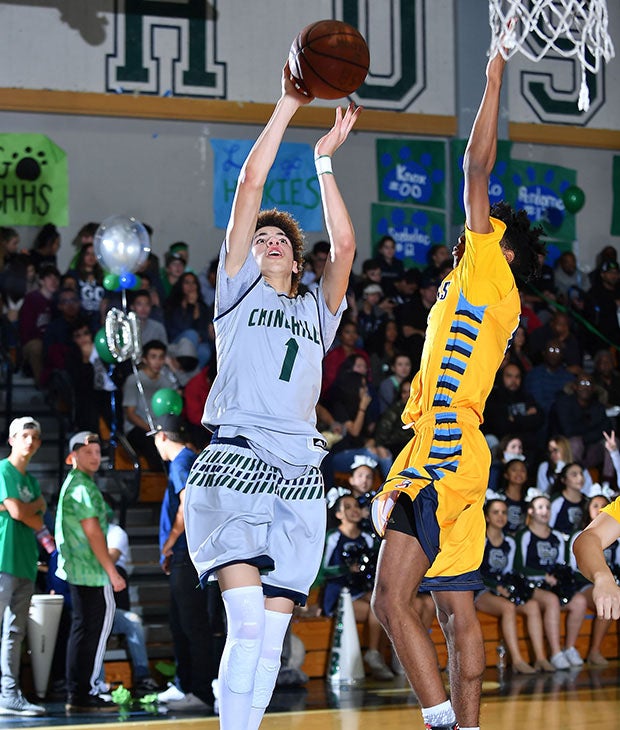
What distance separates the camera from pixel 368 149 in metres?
15.7

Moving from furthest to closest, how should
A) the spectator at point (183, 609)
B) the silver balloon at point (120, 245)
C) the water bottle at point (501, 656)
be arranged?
1. the silver balloon at point (120, 245)
2. the water bottle at point (501, 656)
3. the spectator at point (183, 609)

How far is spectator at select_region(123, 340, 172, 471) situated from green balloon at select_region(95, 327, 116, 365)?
0.27 meters

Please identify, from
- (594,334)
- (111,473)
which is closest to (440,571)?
(111,473)

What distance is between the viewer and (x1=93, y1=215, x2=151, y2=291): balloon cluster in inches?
417

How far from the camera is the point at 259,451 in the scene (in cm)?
446

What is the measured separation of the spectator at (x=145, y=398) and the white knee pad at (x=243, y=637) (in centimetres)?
627

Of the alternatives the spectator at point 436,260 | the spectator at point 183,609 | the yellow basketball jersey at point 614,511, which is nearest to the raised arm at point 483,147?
the yellow basketball jersey at point 614,511

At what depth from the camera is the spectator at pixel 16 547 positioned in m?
7.56

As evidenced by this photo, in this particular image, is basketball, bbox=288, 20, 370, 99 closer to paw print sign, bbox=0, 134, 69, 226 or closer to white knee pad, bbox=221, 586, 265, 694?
white knee pad, bbox=221, 586, 265, 694

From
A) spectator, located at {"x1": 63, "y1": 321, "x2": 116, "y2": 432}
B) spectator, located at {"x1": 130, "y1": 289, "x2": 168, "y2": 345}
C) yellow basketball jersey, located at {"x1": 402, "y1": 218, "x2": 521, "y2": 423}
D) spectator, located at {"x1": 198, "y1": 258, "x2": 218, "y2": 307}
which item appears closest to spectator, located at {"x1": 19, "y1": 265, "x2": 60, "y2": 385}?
spectator, located at {"x1": 63, "y1": 321, "x2": 116, "y2": 432}

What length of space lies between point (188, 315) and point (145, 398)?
1896mm

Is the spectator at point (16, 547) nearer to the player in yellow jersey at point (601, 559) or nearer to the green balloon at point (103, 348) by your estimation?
the green balloon at point (103, 348)

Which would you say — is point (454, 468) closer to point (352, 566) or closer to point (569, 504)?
point (352, 566)

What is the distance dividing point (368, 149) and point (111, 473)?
6.96 m
